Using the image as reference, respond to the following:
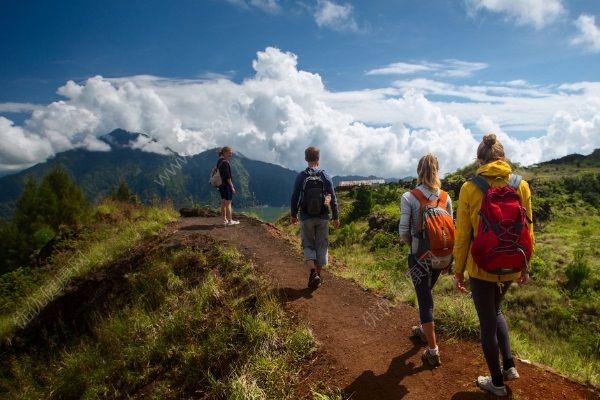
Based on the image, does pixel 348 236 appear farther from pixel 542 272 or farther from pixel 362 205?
pixel 542 272

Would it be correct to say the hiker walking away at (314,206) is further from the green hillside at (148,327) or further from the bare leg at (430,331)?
the bare leg at (430,331)

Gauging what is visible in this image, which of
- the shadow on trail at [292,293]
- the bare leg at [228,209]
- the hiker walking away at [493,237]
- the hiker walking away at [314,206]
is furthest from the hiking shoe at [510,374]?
the bare leg at [228,209]

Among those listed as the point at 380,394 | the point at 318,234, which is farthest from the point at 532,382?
the point at 318,234

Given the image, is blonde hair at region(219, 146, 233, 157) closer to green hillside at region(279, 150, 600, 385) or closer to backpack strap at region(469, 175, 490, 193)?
green hillside at region(279, 150, 600, 385)

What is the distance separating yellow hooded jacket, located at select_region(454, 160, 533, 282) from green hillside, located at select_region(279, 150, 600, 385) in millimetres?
2178

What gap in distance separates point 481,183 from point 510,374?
2109 millimetres

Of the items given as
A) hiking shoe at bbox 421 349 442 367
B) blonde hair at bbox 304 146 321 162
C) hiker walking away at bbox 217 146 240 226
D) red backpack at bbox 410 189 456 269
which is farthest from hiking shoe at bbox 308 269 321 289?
hiker walking away at bbox 217 146 240 226

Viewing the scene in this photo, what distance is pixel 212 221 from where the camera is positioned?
15.3 meters

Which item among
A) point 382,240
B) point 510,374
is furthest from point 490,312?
point 382,240

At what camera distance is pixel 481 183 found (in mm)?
3998

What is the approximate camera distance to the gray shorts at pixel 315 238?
7395 millimetres

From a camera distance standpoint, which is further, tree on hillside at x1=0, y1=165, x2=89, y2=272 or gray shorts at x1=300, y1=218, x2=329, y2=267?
tree on hillside at x1=0, y1=165, x2=89, y2=272

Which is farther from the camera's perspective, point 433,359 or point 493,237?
point 433,359

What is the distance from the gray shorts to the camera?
24.3 feet
